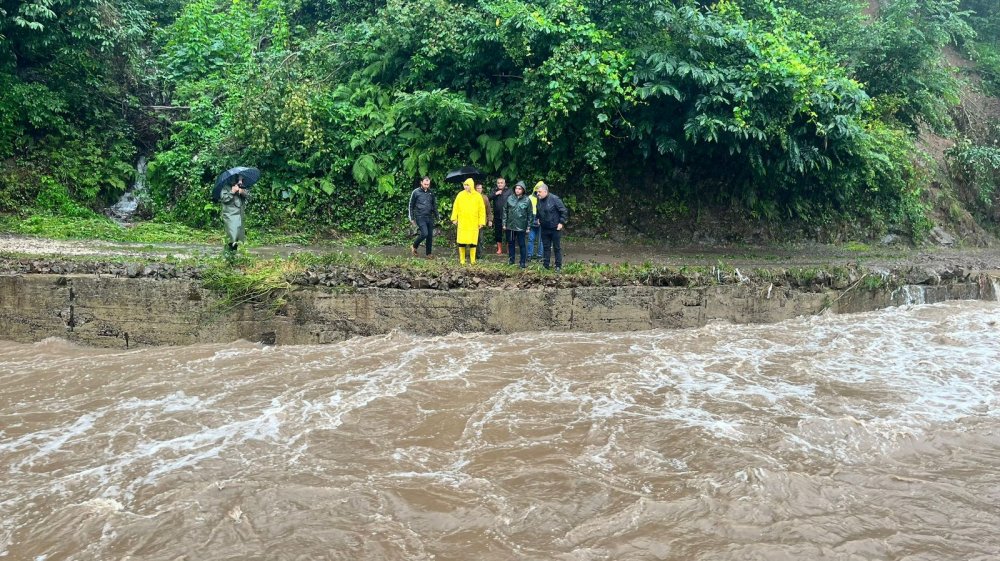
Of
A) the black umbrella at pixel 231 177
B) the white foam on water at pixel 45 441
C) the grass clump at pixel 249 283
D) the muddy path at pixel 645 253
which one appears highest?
the black umbrella at pixel 231 177

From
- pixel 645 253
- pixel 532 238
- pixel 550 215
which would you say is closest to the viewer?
pixel 550 215

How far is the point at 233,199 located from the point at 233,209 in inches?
6.2

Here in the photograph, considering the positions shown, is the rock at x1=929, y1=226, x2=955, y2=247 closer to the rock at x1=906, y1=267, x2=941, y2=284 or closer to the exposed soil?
the exposed soil

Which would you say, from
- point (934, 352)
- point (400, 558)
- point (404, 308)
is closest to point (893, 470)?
point (400, 558)

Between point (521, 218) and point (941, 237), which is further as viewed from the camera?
point (941, 237)

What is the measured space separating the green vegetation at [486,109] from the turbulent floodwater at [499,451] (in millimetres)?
5678

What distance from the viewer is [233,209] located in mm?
10648

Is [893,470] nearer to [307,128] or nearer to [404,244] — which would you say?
[404,244]

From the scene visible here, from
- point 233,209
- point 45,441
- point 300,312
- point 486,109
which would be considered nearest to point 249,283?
point 300,312

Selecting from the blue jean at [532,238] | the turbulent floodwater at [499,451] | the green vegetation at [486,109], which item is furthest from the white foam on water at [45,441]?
the green vegetation at [486,109]

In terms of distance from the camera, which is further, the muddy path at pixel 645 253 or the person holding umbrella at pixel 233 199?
the muddy path at pixel 645 253

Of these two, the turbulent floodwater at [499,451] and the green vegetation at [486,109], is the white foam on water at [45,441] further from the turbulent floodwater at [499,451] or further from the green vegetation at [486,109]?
the green vegetation at [486,109]

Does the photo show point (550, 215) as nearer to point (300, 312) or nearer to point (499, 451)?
point (300, 312)

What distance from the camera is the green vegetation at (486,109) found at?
13.3 m
